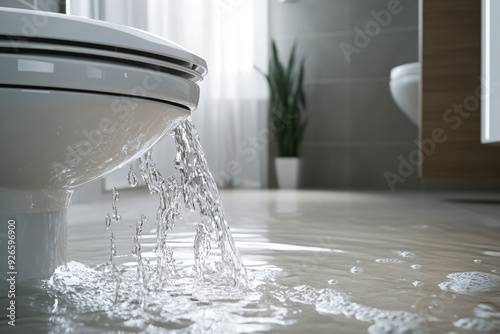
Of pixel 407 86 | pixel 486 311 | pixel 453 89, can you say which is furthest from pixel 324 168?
pixel 486 311

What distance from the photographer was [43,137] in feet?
1.64

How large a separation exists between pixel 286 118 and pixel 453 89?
3.94ft

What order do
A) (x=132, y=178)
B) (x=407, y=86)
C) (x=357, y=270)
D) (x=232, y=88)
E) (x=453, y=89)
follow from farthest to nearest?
(x=232, y=88), (x=407, y=86), (x=453, y=89), (x=132, y=178), (x=357, y=270)

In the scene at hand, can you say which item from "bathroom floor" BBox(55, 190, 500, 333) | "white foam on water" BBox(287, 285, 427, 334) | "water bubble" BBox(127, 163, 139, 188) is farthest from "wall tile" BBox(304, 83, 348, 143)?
"white foam on water" BBox(287, 285, 427, 334)

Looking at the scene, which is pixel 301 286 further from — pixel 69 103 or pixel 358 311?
pixel 69 103

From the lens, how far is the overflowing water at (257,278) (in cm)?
54

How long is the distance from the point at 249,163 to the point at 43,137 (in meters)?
2.62

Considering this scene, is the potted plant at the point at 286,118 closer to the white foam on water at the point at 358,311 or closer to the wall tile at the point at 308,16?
the wall tile at the point at 308,16

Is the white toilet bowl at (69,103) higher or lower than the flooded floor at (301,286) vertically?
higher

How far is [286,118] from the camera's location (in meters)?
3.12

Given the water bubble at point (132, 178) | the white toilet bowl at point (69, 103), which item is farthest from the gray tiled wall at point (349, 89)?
the white toilet bowl at point (69, 103)

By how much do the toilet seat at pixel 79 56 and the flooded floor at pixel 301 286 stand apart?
244 mm

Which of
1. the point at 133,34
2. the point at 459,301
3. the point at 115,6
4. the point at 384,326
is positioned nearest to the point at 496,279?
the point at 459,301

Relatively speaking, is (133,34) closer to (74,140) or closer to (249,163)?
(74,140)
